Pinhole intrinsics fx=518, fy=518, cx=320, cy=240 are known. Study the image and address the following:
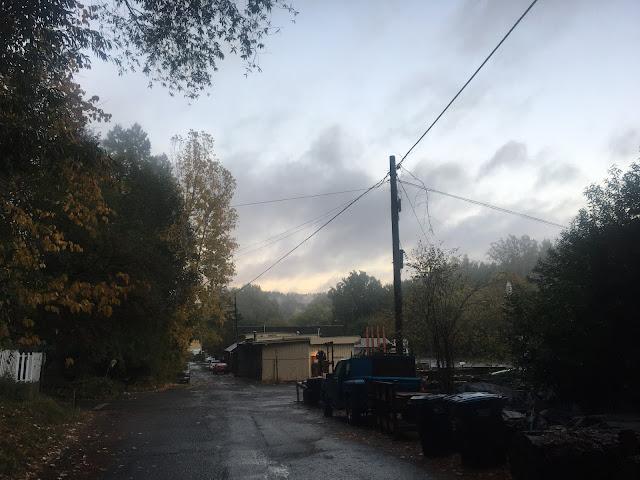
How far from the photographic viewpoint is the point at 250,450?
34.8ft

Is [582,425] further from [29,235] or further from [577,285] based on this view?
[29,235]

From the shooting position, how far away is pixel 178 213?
38562 mm

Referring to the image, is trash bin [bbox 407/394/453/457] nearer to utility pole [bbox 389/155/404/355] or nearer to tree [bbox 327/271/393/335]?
utility pole [bbox 389/155/404/355]

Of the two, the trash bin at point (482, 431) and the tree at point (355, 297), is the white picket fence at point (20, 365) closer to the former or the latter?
the trash bin at point (482, 431)

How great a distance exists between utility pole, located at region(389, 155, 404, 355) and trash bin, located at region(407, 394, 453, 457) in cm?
571

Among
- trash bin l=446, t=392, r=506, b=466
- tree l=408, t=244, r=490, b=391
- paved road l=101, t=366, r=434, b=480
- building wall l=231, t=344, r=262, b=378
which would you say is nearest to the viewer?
trash bin l=446, t=392, r=506, b=466

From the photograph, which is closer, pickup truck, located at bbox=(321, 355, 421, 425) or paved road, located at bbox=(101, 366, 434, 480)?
paved road, located at bbox=(101, 366, 434, 480)

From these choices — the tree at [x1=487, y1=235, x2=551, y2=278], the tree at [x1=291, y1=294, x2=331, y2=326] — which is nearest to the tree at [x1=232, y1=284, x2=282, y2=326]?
the tree at [x1=291, y1=294, x2=331, y2=326]

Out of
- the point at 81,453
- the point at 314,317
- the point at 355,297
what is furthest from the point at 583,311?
the point at 314,317

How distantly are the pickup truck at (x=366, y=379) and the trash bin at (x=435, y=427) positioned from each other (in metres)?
4.30

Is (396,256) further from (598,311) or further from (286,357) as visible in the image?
(286,357)

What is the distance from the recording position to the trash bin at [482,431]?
27.3ft

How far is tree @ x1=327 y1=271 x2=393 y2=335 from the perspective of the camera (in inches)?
3255

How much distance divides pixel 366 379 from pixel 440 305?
9.83 feet
